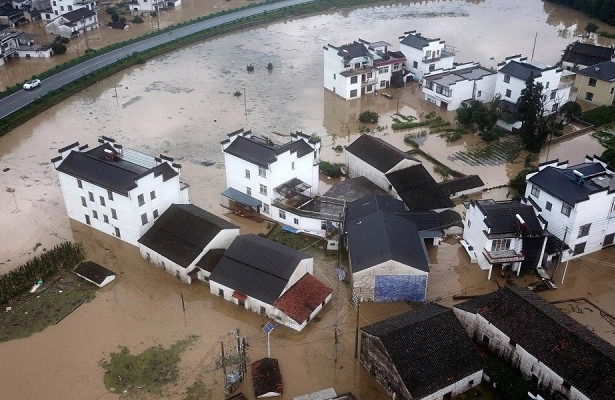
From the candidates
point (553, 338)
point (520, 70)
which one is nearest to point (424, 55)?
point (520, 70)

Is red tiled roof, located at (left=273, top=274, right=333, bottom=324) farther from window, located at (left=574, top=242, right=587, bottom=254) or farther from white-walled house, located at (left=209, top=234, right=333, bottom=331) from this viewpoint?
window, located at (left=574, top=242, right=587, bottom=254)

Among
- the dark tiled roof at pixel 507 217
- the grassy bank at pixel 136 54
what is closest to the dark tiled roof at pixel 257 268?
the dark tiled roof at pixel 507 217

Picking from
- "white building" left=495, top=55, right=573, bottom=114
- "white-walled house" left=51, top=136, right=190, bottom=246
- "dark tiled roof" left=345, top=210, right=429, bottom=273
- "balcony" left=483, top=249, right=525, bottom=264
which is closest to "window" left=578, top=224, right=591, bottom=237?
"balcony" left=483, top=249, right=525, bottom=264

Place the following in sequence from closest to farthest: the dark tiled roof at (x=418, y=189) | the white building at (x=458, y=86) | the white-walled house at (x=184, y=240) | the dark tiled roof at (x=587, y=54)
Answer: the white-walled house at (x=184, y=240) → the dark tiled roof at (x=418, y=189) → the white building at (x=458, y=86) → the dark tiled roof at (x=587, y=54)

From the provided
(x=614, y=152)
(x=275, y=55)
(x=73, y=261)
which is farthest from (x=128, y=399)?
(x=275, y=55)

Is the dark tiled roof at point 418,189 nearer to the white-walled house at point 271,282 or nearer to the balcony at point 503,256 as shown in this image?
the balcony at point 503,256

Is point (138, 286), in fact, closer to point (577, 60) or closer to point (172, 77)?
point (172, 77)
